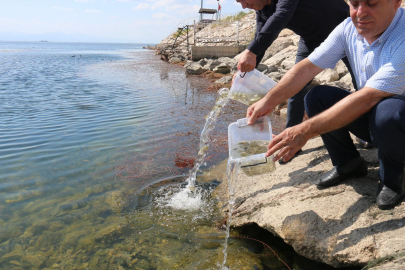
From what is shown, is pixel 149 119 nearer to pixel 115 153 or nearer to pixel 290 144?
pixel 115 153

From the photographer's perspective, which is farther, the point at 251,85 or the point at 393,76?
the point at 251,85

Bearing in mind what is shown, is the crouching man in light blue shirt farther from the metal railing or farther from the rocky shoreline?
the metal railing

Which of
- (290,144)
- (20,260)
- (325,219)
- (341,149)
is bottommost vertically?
(20,260)

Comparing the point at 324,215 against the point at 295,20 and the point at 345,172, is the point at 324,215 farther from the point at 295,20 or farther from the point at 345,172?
the point at 295,20

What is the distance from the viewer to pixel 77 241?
10.6 feet

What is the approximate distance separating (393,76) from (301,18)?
1673 mm

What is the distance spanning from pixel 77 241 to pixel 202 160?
8.02ft

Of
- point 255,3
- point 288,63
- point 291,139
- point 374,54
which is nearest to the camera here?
point 291,139

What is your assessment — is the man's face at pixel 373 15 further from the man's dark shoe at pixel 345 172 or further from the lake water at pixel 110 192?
the lake water at pixel 110 192

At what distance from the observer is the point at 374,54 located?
2312mm

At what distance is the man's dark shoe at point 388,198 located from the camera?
7.67 feet

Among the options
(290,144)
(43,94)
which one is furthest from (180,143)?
(43,94)

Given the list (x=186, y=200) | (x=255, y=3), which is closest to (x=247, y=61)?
(x=255, y=3)

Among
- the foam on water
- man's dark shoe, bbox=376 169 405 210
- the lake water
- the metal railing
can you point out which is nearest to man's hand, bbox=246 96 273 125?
man's dark shoe, bbox=376 169 405 210
